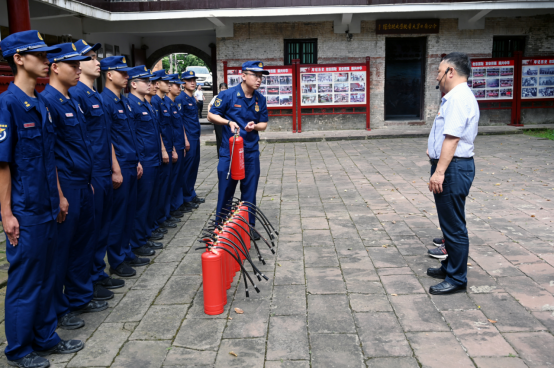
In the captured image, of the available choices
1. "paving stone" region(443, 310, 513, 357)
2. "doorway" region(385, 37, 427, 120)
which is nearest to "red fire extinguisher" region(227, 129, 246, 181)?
"paving stone" region(443, 310, 513, 357)

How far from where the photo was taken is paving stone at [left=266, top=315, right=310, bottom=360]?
3342 mm

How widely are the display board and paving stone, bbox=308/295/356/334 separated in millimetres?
15130

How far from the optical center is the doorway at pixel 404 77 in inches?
680

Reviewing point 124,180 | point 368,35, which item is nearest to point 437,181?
point 124,180

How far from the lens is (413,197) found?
7.89 m

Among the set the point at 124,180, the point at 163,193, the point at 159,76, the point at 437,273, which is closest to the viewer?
the point at 437,273

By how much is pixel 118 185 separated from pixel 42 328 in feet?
5.61

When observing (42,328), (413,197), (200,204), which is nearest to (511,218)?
(413,197)

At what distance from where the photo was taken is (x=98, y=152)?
14.3 feet

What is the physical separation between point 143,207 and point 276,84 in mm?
11196

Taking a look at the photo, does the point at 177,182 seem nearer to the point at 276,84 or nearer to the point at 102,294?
the point at 102,294

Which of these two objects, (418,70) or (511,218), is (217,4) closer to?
(418,70)

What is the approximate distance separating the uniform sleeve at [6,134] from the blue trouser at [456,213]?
11.1 ft

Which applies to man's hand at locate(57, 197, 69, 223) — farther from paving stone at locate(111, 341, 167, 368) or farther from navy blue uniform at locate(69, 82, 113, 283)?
paving stone at locate(111, 341, 167, 368)
